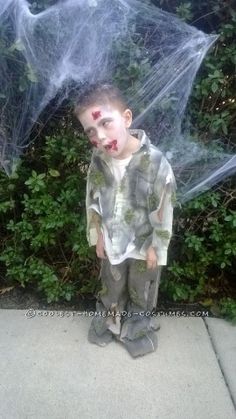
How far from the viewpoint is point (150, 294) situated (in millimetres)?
2846

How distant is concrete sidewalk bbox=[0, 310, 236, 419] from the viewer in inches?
97.3

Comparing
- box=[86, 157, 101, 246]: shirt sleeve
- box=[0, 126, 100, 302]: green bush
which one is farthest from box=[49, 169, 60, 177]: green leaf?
box=[86, 157, 101, 246]: shirt sleeve

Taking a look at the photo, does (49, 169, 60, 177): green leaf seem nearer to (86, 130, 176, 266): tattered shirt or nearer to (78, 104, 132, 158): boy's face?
(86, 130, 176, 266): tattered shirt

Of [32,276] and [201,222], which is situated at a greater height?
[201,222]

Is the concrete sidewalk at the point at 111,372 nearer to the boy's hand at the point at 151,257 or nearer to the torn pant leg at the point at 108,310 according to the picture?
the torn pant leg at the point at 108,310

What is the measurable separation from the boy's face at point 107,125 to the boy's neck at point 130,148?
0.08m

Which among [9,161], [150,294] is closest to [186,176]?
[150,294]

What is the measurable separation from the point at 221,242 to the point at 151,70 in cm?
110

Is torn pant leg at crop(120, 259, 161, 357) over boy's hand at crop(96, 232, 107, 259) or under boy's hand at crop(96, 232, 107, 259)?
under

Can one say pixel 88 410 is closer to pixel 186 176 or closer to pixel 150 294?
pixel 150 294

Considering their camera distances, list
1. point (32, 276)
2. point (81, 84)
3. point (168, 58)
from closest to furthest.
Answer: point (81, 84) → point (168, 58) → point (32, 276)

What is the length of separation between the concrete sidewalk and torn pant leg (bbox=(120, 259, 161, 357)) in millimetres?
60

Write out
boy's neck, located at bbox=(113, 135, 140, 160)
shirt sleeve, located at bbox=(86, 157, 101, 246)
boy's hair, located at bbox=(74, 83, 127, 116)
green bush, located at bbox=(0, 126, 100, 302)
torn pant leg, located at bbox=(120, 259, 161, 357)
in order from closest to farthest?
1. boy's hair, located at bbox=(74, 83, 127, 116)
2. boy's neck, located at bbox=(113, 135, 140, 160)
3. shirt sleeve, located at bbox=(86, 157, 101, 246)
4. torn pant leg, located at bbox=(120, 259, 161, 357)
5. green bush, located at bbox=(0, 126, 100, 302)

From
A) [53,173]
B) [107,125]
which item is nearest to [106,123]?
[107,125]
